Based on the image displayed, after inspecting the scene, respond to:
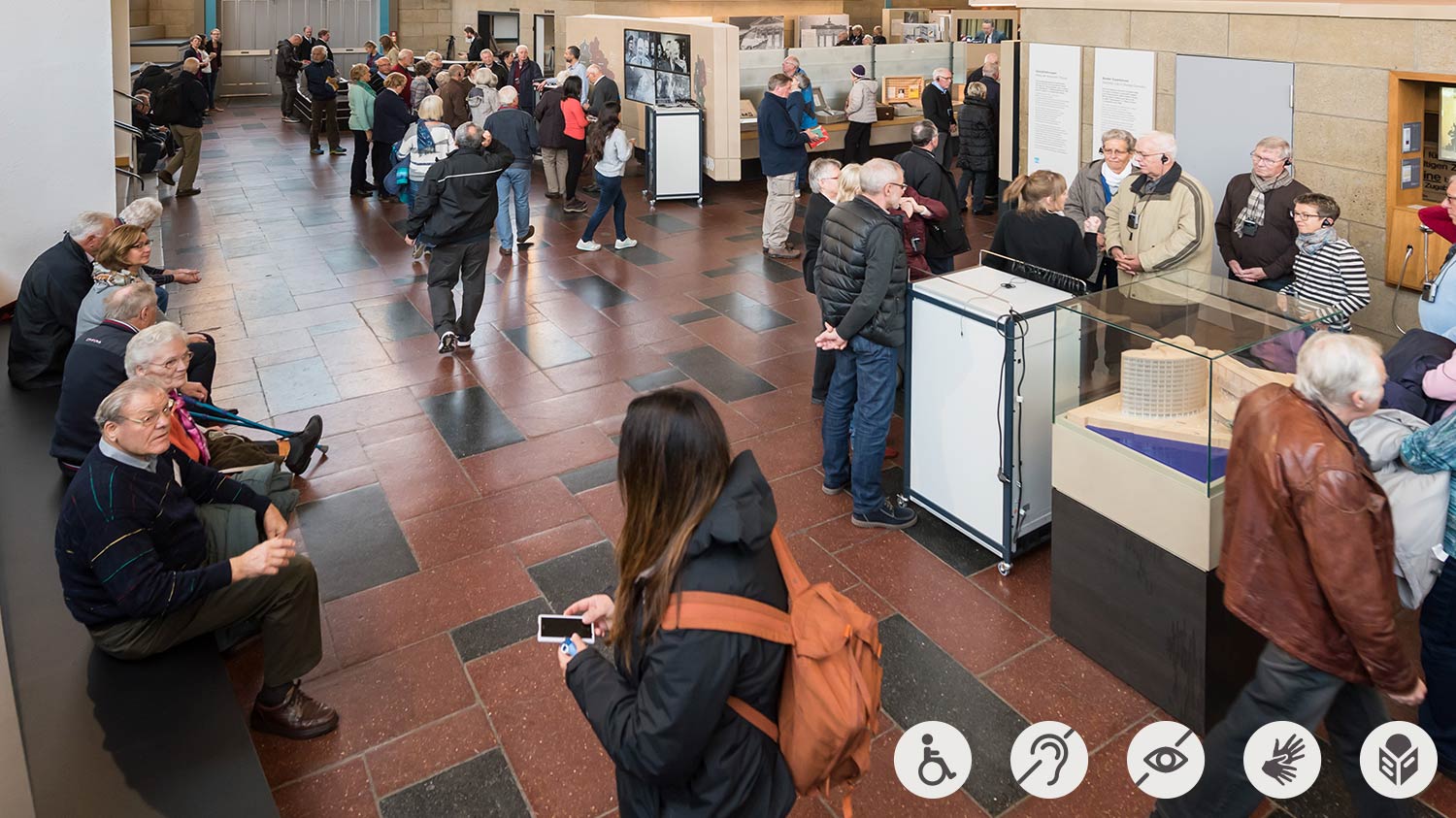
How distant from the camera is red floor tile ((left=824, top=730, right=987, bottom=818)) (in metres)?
3.25

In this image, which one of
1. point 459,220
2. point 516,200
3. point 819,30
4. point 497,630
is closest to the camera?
point 497,630

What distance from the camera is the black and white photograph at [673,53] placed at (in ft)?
41.0

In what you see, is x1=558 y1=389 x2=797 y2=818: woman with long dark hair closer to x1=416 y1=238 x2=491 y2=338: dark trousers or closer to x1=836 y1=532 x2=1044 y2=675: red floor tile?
x1=836 y1=532 x2=1044 y2=675: red floor tile

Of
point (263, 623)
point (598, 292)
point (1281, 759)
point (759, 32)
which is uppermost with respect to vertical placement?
point (759, 32)

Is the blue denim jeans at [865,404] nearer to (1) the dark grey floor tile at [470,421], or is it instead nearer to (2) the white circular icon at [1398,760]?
(1) the dark grey floor tile at [470,421]

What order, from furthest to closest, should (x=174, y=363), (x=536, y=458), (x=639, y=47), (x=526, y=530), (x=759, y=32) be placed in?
(x=759, y=32) < (x=639, y=47) < (x=536, y=458) < (x=526, y=530) < (x=174, y=363)

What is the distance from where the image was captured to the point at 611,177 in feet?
32.0

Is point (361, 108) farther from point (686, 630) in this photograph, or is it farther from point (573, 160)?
point (686, 630)

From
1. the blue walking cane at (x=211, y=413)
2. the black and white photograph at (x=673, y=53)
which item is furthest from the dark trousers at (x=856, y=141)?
the blue walking cane at (x=211, y=413)

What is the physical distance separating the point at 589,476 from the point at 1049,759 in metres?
2.79

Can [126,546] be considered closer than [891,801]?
Yes

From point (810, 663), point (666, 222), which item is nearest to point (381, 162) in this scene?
point (666, 222)

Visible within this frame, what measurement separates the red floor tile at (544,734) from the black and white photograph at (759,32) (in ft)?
45.5

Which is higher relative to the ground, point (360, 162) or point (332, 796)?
point (360, 162)
